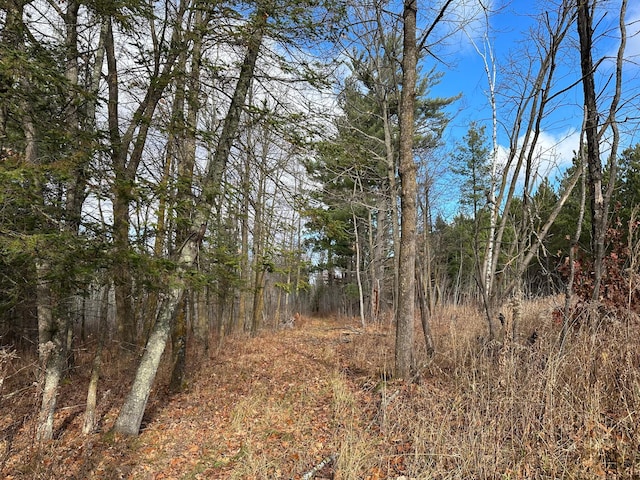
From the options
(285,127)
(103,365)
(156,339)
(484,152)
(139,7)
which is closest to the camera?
(139,7)

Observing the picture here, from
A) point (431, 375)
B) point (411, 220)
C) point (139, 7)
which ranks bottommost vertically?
point (431, 375)

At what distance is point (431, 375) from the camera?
17.3ft

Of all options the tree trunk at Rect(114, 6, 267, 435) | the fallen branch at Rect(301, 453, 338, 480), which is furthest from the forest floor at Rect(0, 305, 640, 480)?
the tree trunk at Rect(114, 6, 267, 435)

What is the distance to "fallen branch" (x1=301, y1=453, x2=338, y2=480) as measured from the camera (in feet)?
10.3

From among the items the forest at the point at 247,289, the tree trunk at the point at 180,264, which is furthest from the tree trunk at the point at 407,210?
the tree trunk at the point at 180,264

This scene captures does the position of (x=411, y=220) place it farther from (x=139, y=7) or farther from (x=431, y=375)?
(x=139, y=7)

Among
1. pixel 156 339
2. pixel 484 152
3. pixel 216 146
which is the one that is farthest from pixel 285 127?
pixel 484 152

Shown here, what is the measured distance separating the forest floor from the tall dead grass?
0.01m

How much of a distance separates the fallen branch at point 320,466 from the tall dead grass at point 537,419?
1.92 ft

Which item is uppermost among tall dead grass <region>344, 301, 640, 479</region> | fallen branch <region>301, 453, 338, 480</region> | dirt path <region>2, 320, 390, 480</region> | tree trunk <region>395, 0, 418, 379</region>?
tree trunk <region>395, 0, 418, 379</region>

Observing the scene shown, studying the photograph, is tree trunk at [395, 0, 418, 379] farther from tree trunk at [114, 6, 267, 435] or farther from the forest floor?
tree trunk at [114, 6, 267, 435]

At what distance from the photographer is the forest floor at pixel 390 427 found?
2.76 metres

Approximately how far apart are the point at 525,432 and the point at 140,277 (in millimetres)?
3910

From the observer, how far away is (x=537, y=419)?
3031 millimetres
